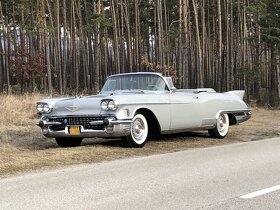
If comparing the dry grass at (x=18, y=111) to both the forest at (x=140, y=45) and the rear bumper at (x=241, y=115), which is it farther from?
the rear bumper at (x=241, y=115)

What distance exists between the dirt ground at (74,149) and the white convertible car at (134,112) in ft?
1.08

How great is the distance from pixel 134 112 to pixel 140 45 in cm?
2452

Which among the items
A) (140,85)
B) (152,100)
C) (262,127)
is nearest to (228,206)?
(152,100)

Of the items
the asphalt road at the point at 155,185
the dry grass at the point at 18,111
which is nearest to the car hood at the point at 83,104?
the asphalt road at the point at 155,185

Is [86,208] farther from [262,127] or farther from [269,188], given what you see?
[262,127]

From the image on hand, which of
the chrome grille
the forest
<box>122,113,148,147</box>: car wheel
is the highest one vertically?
the forest

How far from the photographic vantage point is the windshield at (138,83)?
11062 mm

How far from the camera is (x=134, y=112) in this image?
9773mm

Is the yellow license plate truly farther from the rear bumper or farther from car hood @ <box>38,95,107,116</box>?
the rear bumper

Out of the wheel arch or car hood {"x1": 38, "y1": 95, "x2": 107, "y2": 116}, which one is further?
the wheel arch

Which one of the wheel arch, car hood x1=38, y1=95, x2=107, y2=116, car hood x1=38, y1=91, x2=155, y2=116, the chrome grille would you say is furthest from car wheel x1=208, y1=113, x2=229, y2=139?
the chrome grille

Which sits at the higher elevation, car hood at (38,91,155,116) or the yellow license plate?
car hood at (38,91,155,116)

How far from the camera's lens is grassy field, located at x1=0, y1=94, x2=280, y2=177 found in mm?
8582

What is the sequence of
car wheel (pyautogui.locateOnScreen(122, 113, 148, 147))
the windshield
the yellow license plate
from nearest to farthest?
the yellow license plate → car wheel (pyautogui.locateOnScreen(122, 113, 148, 147)) → the windshield
